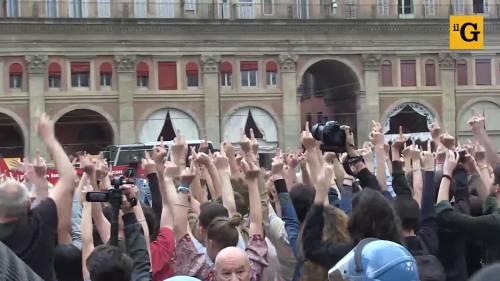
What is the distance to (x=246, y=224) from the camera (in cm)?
729

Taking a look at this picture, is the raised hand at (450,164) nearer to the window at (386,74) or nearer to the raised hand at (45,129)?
the raised hand at (45,129)

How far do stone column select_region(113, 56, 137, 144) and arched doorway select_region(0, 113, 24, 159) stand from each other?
5161mm

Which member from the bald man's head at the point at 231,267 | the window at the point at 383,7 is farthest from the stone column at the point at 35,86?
the bald man's head at the point at 231,267

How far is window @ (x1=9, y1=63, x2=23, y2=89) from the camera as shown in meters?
41.4

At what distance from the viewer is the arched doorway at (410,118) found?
4656 centimetres

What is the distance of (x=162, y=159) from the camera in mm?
7711

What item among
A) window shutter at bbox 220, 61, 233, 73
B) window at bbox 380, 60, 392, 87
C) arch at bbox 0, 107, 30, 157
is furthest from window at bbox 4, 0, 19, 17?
window at bbox 380, 60, 392, 87

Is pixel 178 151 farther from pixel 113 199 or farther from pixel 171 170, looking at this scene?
pixel 113 199

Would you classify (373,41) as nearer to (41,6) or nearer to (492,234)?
(41,6)

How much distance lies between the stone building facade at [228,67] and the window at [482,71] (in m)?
0.07

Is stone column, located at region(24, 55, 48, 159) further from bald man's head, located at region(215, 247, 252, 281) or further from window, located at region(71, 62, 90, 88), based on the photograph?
bald man's head, located at region(215, 247, 252, 281)

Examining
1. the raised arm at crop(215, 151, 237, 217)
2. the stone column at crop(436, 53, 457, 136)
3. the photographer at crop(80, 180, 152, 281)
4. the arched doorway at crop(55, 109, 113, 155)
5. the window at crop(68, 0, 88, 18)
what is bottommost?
the photographer at crop(80, 180, 152, 281)

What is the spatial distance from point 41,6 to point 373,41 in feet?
58.8

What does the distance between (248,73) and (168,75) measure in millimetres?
4329
